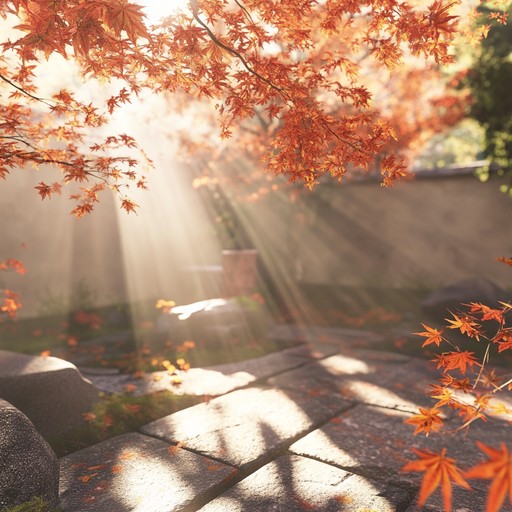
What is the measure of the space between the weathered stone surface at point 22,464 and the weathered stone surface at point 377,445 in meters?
1.61

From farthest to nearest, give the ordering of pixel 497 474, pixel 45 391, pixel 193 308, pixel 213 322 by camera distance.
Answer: pixel 193 308 → pixel 213 322 → pixel 45 391 → pixel 497 474

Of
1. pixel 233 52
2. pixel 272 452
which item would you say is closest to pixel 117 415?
pixel 272 452

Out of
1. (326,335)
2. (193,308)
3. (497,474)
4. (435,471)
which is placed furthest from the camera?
(326,335)

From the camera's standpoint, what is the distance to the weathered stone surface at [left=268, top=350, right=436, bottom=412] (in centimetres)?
462

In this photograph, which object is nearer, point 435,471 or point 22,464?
point 435,471

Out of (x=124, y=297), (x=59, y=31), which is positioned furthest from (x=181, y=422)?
(x=124, y=297)

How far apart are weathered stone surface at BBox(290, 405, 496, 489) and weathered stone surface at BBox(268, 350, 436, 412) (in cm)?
50

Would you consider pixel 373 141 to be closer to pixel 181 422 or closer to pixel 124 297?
pixel 181 422

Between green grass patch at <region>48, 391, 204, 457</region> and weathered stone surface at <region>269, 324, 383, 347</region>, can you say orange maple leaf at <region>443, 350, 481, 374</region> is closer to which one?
green grass patch at <region>48, 391, 204, 457</region>

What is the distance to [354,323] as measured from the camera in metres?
8.43

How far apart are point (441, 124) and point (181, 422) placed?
8050 millimetres

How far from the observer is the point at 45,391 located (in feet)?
12.1

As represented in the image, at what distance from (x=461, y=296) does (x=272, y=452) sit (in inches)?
204

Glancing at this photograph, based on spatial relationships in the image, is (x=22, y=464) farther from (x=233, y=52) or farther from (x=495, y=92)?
(x=495, y=92)
